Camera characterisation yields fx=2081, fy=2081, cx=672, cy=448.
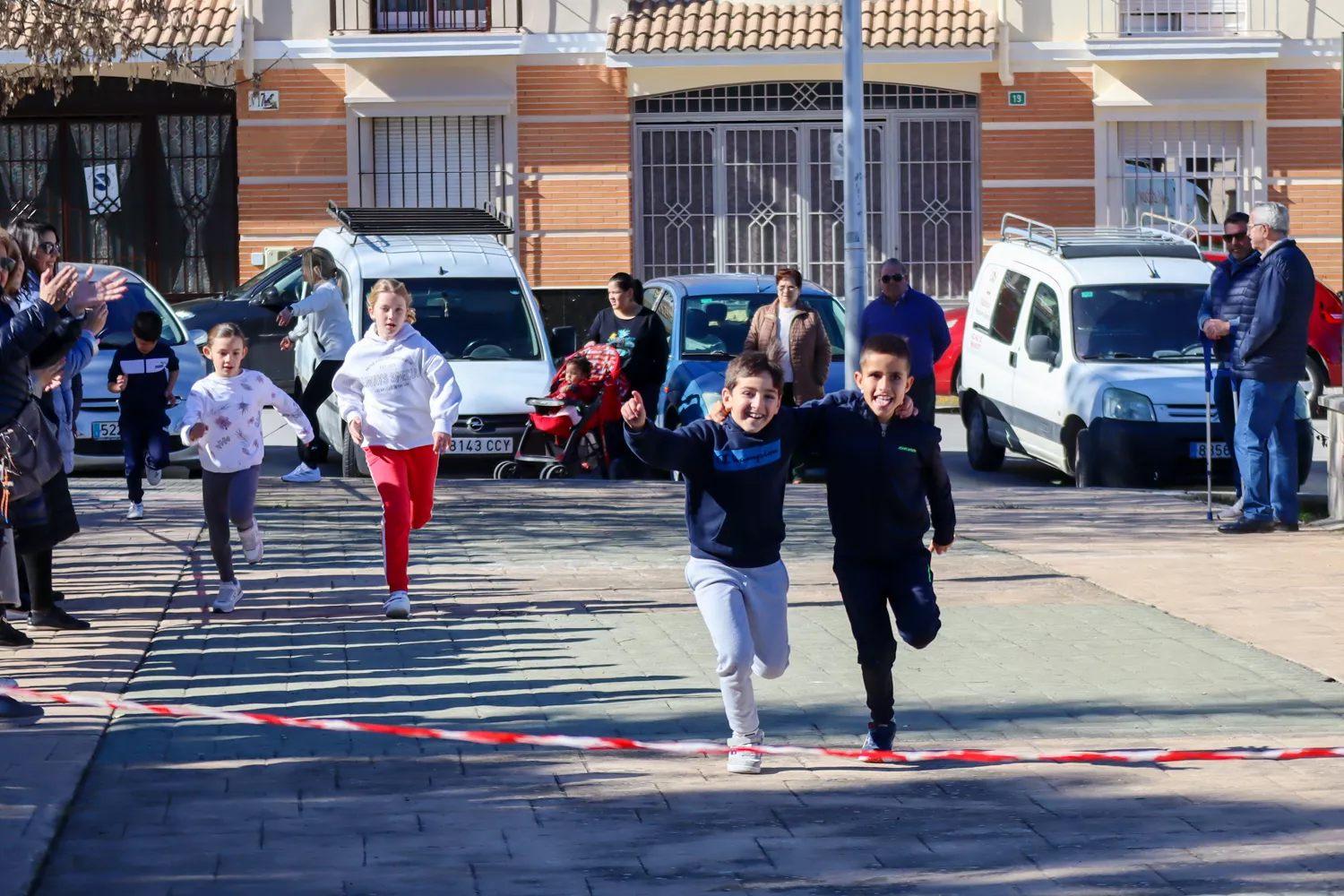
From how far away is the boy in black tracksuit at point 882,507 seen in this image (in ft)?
21.5

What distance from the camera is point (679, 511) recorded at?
13.7 metres

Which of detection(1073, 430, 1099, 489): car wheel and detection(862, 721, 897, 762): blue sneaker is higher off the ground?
detection(1073, 430, 1099, 489): car wheel

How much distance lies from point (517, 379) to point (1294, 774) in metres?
10.4

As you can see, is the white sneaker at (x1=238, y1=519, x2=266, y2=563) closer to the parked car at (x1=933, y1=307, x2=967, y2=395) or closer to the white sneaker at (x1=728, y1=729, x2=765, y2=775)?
the white sneaker at (x1=728, y1=729, x2=765, y2=775)

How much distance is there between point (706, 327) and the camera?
1702 cm

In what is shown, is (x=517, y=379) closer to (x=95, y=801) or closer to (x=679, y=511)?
(x=679, y=511)

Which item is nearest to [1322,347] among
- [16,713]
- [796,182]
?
[796,182]

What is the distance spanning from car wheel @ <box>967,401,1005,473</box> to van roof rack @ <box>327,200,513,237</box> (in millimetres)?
4798

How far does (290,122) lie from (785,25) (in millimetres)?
6382

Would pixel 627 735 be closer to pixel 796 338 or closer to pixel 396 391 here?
pixel 396 391

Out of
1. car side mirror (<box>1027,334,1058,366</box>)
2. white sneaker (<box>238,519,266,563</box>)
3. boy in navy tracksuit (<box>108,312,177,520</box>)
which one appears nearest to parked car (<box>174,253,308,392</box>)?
boy in navy tracksuit (<box>108,312,177,520</box>)

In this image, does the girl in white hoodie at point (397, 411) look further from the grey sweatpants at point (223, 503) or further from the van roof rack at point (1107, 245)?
the van roof rack at point (1107, 245)

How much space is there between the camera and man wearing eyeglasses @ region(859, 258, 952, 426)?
15.5 metres

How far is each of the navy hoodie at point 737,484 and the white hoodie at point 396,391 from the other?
3.02 meters
